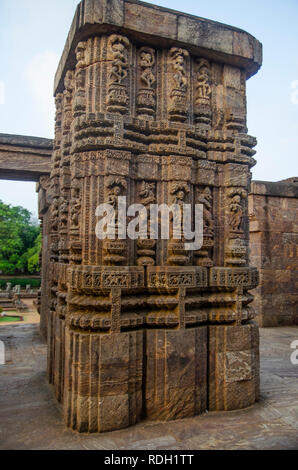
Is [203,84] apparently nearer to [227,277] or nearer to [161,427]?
[227,277]

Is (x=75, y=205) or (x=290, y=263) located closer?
(x=75, y=205)

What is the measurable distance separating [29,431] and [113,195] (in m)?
2.92

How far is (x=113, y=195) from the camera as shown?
14.3 feet

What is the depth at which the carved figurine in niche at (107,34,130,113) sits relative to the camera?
4.46 meters

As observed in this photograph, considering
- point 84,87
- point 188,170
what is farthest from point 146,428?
point 84,87

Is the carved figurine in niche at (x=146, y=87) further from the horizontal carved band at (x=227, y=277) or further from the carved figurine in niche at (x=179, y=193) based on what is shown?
the horizontal carved band at (x=227, y=277)

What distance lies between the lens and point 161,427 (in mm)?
4152

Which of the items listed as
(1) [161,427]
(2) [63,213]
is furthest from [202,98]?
(1) [161,427]

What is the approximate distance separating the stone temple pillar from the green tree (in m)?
31.5

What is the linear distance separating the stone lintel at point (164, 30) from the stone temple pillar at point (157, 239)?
2 cm

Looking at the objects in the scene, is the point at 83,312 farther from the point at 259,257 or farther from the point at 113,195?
the point at 259,257

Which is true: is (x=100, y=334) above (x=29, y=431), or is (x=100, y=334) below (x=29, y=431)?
above

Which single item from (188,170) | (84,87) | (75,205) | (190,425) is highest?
(84,87)
